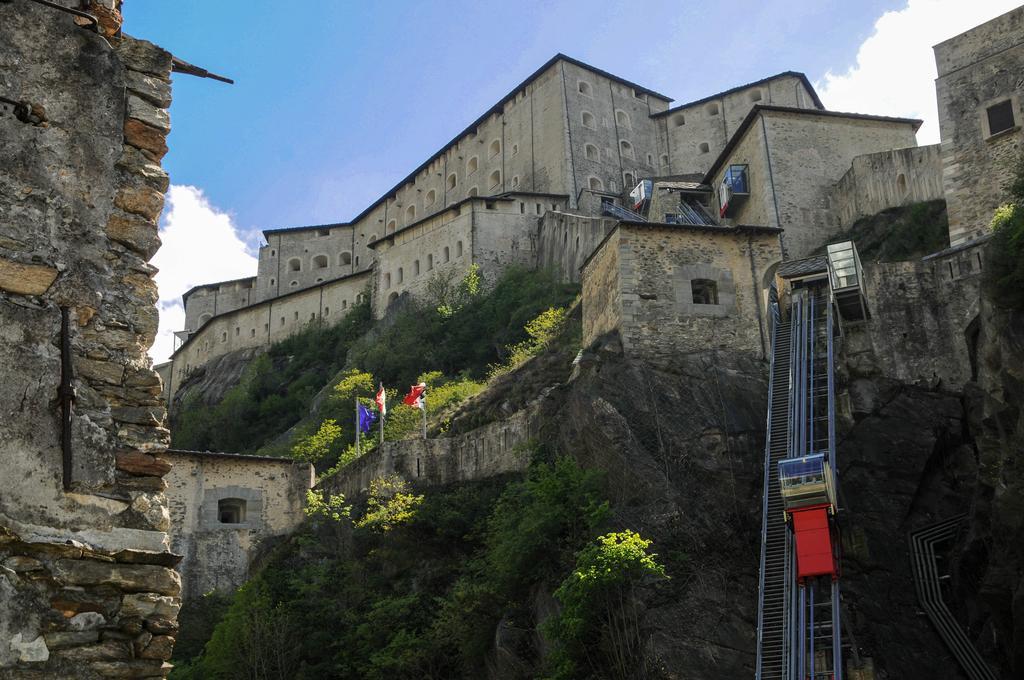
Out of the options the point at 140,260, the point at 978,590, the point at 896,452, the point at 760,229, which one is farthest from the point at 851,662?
the point at 140,260

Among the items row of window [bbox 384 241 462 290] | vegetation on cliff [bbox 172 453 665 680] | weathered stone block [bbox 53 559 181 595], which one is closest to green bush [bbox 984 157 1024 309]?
vegetation on cliff [bbox 172 453 665 680]

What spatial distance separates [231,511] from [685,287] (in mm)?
15705

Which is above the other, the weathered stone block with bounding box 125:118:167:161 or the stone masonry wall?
the weathered stone block with bounding box 125:118:167:161

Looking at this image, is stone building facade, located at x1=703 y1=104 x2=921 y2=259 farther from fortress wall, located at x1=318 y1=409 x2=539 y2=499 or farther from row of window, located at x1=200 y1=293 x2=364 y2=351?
row of window, located at x1=200 y1=293 x2=364 y2=351

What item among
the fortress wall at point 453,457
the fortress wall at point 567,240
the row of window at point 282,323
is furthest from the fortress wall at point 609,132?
the fortress wall at point 453,457

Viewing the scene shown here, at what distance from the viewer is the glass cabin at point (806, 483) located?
2280 centimetres

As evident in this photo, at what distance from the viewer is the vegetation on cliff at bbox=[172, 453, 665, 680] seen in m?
23.3

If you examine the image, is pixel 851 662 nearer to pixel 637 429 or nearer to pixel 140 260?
pixel 637 429

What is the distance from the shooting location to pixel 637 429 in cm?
2825

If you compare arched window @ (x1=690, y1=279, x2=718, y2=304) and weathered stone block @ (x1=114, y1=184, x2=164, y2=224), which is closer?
weathered stone block @ (x1=114, y1=184, x2=164, y2=224)

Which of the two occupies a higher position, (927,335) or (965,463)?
(927,335)

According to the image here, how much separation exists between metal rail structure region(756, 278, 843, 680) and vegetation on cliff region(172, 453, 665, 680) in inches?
105

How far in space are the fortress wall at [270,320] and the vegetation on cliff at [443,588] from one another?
113 feet

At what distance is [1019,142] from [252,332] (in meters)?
50.2
